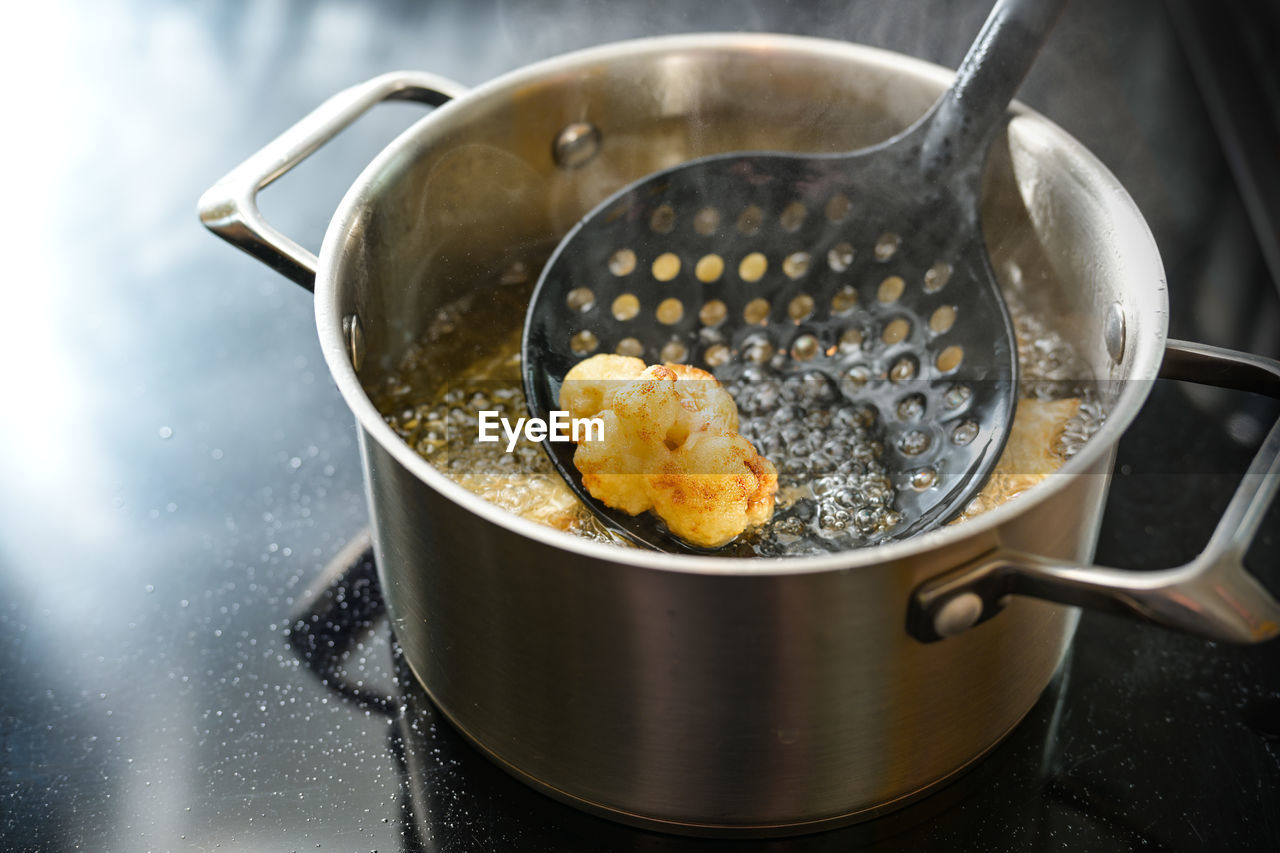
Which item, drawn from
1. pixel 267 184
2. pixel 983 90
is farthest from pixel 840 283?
pixel 267 184

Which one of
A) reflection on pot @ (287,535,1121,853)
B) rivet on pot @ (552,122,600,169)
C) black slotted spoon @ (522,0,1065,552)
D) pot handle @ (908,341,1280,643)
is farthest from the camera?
rivet on pot @ (552,122,600,169)

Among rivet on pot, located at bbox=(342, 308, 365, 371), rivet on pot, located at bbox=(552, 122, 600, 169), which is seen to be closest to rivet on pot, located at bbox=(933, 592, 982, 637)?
rivet on pot, located at bbox=(342, 308, 365, 371)

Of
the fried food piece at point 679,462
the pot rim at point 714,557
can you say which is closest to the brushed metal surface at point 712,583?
the pot rim at point 714,557

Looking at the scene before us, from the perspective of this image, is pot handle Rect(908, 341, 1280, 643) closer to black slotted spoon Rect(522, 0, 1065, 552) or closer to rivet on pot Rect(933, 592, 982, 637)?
rivet on pot Rect(933, 592, 982, 637)

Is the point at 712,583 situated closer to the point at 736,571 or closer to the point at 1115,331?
the point at 736,571

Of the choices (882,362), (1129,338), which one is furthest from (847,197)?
(1129,338)

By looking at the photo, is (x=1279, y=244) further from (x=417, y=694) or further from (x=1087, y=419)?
(x=417, y=694)

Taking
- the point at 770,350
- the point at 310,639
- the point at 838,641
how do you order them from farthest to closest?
the point at 770,350 → the point at 310,639 → the point at 838,641
